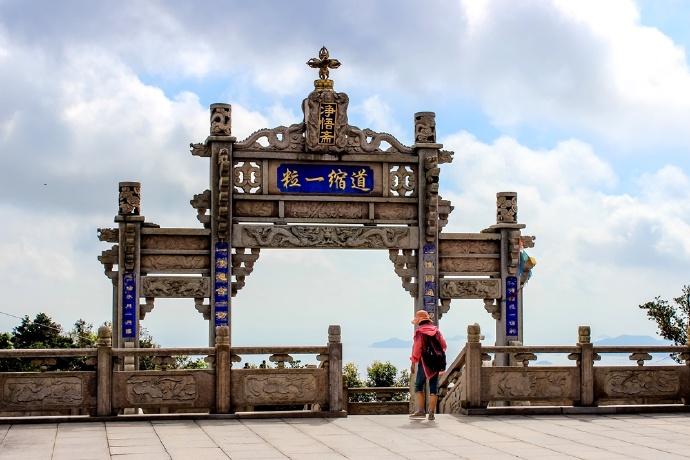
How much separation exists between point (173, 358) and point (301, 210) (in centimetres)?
494

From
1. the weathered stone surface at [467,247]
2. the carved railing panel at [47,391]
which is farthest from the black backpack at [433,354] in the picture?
the weathered stone surface at [467,247]

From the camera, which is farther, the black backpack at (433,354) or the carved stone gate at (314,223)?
the carved stone gate at (314,223)

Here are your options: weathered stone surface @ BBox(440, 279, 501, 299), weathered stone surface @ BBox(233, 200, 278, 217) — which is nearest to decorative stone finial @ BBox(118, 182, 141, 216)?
weathered stone surface @ BBox(233, 200, 278, 217)

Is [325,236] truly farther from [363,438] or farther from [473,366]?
[363,438]

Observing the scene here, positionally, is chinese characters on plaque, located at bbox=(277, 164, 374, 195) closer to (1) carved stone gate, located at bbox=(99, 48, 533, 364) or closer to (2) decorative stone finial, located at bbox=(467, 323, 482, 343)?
(1) carved stone gate, located at bbox=(99, 48, 533, 364)

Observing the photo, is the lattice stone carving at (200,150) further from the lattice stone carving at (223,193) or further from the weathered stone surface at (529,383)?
the weathered stone surface at (529,383)

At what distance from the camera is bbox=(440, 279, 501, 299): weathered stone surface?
53.5 feet

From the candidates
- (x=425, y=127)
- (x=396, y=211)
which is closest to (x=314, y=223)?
(x=396, y=211)

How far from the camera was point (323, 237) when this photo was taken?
15.8 meters

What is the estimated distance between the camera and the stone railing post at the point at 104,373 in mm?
11016

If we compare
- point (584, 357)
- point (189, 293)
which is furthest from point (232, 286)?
point (584, 357)

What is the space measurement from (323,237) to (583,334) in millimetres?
5042

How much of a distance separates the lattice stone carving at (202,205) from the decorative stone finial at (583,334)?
6161 mm

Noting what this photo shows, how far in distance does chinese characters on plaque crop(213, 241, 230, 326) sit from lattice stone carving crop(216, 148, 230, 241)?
233mm
